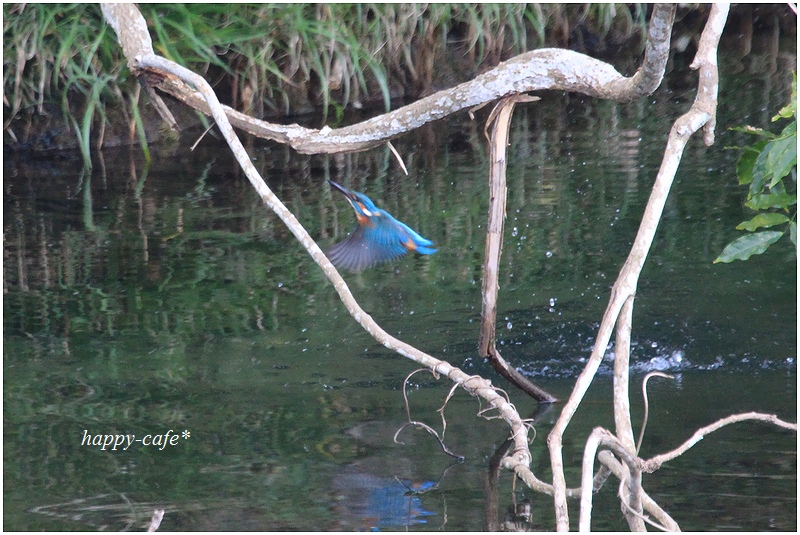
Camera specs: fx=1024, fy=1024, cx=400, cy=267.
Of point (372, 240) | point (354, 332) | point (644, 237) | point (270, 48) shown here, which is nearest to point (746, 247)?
point (644, 237)

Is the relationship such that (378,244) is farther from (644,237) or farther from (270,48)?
(270,48)

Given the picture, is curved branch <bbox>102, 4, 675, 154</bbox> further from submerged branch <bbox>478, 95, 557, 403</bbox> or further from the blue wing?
the blue wing

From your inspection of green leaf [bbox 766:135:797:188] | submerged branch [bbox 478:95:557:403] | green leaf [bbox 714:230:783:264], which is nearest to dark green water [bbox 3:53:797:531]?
submerged branch [bbox 478:95:557:403]

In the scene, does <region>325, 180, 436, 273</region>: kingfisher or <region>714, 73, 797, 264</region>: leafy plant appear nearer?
<region>714, 73, 797, 264</region>: leafy plant

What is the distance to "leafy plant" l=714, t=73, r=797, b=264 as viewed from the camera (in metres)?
1.74

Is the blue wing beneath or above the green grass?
beneath

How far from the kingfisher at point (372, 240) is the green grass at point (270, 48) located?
2.16 meters

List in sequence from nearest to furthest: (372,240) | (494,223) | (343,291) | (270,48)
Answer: (343,291) < (494,223) < (372,240) < (270,48)

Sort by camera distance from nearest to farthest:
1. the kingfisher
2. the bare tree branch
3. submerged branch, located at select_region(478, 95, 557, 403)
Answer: the bare tree branch
submerged branch, located at select_region(478, 95, 557, 403)
the kingfisher

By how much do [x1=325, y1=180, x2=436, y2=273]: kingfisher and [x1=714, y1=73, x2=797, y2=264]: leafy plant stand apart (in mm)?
687

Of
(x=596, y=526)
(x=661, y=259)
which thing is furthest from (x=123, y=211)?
(x=596, y=526)

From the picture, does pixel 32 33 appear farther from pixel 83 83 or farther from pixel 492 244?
pixel 492 244

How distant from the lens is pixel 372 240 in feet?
7.82

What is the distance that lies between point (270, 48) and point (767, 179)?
3.02m
